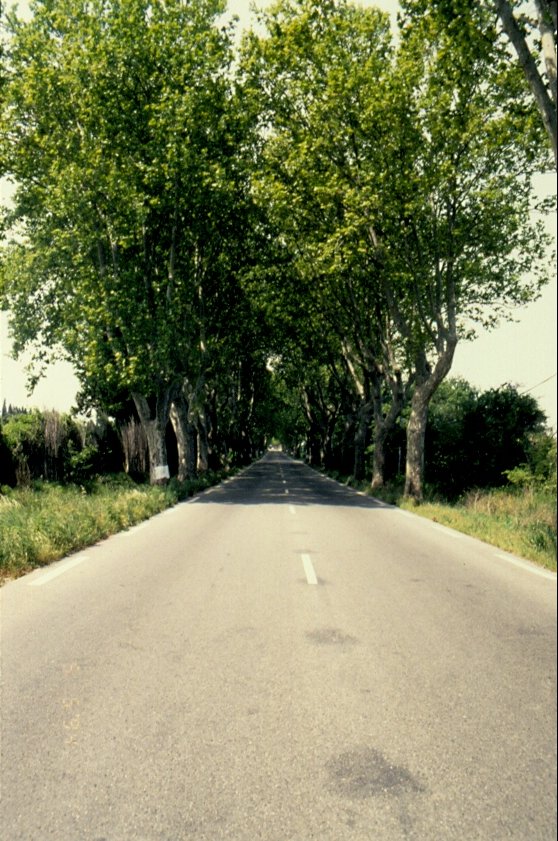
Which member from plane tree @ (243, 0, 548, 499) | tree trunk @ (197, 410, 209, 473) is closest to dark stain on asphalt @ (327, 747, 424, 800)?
plane tree @ (243, 0, 548, 499)

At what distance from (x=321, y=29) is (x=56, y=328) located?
44.0 ft

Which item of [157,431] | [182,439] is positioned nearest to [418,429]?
[157,431]

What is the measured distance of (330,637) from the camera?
5.70m

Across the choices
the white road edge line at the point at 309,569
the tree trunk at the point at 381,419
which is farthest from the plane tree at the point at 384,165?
the white road edge line at the point at 309,569

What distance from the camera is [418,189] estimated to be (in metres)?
17.2

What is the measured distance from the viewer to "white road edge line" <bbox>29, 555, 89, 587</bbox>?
8.18 metres

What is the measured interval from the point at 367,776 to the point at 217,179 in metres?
21.2

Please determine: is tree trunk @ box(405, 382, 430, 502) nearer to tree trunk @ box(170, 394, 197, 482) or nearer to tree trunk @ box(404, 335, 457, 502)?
tree trunk @ box(404, 335, 457, 502)

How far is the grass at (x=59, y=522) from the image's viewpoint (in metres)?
9.42

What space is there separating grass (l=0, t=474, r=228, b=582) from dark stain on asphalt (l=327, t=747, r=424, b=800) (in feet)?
21.4

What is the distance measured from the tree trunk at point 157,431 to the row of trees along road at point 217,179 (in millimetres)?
89

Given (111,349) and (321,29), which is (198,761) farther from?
(321,29)

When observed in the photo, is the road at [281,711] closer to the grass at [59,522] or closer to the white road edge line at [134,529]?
Answer: the grass at [59,522]

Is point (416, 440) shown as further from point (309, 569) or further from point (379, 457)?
point (309, 569)
